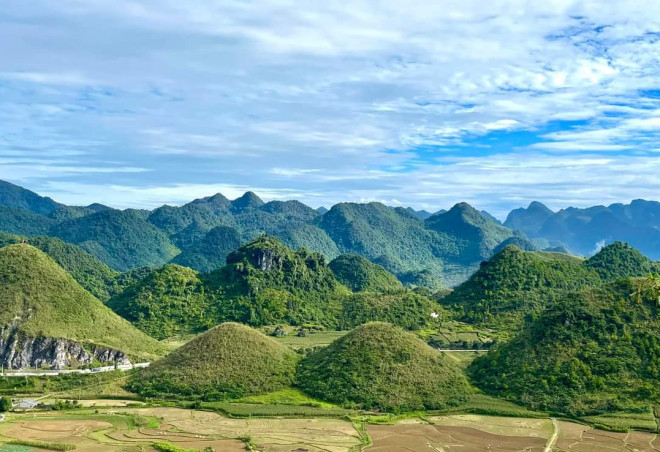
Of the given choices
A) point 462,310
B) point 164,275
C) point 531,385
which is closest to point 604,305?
point 531,385

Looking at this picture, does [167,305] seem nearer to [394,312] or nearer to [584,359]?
[394,312]

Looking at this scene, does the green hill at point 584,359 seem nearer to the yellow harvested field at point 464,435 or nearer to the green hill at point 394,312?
the yellow harvested field at point 464,435

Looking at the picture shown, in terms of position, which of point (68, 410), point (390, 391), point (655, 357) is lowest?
point (68, 410)

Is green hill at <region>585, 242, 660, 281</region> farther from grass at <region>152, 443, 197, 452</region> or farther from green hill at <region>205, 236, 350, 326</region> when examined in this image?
grass at <region>152, 443, 197, 452</region>

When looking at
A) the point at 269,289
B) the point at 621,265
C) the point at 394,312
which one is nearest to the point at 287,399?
the point at 394,312

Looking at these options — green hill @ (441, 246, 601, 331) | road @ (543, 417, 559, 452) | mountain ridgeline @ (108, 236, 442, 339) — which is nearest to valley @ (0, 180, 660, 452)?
road @ (543, 417, 559, 452)

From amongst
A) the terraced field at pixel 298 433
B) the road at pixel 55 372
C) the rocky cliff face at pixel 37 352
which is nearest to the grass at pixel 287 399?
the terraced field at pixel 298 433

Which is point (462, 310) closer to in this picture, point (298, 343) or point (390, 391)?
point (298, 343)
